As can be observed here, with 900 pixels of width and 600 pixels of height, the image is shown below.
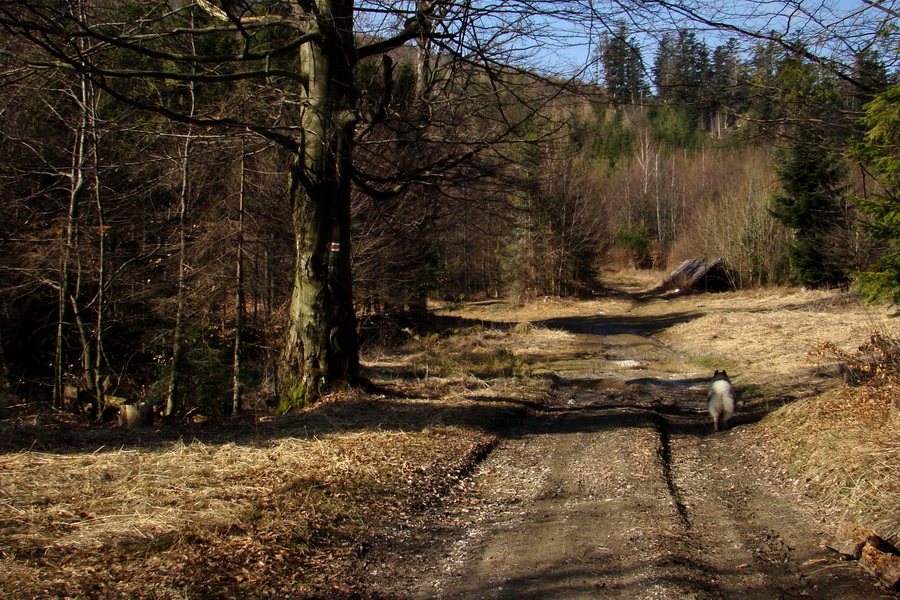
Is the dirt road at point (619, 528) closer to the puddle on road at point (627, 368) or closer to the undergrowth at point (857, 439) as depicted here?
the undergrowth at point (857, 439)

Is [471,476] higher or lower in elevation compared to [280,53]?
lower

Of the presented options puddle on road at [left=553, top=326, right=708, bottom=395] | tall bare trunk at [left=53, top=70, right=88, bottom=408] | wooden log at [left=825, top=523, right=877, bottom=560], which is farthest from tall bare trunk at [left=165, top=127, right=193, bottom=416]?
wooden log at [left=825, top=523, right=877, bottom=560]

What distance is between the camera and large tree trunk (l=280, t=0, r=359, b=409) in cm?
859

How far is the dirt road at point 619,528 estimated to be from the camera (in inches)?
148

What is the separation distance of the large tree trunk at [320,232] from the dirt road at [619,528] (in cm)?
282

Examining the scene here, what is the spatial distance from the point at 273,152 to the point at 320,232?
253 inches

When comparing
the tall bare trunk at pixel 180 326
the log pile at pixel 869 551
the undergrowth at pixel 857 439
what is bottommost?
the log pile at pixel 869 551

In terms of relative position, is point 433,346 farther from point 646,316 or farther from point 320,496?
point 646,316

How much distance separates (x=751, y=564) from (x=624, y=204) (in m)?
62.1

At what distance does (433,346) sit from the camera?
57.2 ft

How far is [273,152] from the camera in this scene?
46.9 feet

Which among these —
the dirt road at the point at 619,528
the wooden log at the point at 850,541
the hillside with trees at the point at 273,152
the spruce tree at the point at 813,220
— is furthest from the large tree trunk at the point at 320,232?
the spruce tree at the point at 813,220

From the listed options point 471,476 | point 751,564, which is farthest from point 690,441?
point 751,564

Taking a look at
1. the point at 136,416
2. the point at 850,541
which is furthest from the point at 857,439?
the point at 136,416
